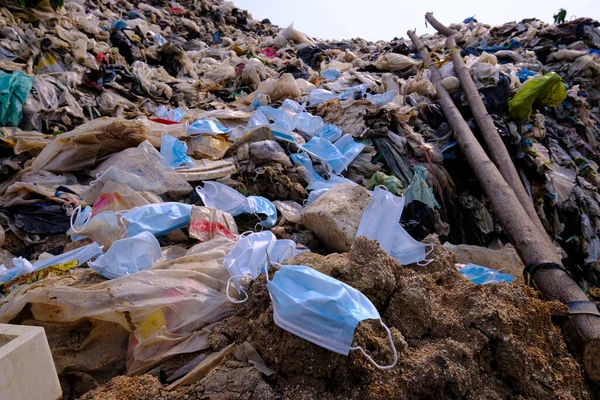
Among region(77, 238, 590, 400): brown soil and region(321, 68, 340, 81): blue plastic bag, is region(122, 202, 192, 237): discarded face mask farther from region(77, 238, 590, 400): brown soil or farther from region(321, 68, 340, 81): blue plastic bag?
region(321, 68, 340, 81): blue plastic bag

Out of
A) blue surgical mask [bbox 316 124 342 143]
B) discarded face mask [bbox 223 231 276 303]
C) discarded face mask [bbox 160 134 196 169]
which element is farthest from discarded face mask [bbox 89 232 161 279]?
blue surgical mask [bbox 316 124 342 143]

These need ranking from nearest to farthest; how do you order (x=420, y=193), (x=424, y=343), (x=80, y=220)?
(x=424, y=343) → (x=80, y=220) → (x=420, y=193)

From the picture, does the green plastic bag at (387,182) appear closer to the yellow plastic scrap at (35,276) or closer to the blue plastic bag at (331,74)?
the yellow plastic scrap at (35,276)

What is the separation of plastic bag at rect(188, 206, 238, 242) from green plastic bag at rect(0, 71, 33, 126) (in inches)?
92.4

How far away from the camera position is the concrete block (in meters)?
1.05

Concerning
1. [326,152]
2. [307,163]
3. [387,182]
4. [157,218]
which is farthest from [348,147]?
[157,218]

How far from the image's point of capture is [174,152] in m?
3.16

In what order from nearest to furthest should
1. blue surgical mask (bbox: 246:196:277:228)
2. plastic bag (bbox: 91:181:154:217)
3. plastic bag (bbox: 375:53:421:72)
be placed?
plastic bag (bbox: 91:181:154:217), blue surgical mask (bbox: 246:196:277:228), plastic bag (bbox: 375:53:421:72)

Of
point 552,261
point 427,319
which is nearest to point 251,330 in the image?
point 427,319

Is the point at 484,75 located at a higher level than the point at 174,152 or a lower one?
higher

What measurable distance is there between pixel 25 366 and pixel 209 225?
4.38 ft

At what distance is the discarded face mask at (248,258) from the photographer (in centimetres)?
188

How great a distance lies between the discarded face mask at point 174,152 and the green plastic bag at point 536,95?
3.62m

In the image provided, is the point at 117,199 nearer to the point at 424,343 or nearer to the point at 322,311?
the point at 322,311
